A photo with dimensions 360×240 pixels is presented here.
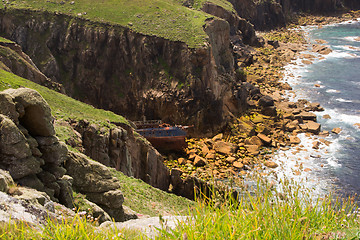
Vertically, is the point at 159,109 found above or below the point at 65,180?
below

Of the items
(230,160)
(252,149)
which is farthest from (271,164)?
(230,160)

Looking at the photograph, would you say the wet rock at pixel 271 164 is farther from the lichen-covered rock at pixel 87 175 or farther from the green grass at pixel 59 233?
the green grass at pixel 59 233

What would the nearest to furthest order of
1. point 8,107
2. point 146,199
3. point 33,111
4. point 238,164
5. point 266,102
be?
point 8,107, point 33,111, point 146,199, point 238,164, point 266,102

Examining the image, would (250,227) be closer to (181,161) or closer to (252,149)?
(181,161)

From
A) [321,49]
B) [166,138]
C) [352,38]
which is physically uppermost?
[352,38]

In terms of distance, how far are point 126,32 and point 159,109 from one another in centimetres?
1363

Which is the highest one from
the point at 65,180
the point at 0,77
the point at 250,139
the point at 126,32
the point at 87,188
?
the point at 126,32

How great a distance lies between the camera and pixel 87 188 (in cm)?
1703

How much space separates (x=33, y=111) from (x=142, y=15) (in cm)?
5012

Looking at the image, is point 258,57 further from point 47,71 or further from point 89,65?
point 47,71

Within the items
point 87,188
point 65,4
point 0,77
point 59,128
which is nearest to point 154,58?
point 65,4

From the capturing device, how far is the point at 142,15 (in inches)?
2406

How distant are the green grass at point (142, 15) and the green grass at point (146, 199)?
31.8 meters

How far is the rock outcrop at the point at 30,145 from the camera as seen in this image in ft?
41.8
